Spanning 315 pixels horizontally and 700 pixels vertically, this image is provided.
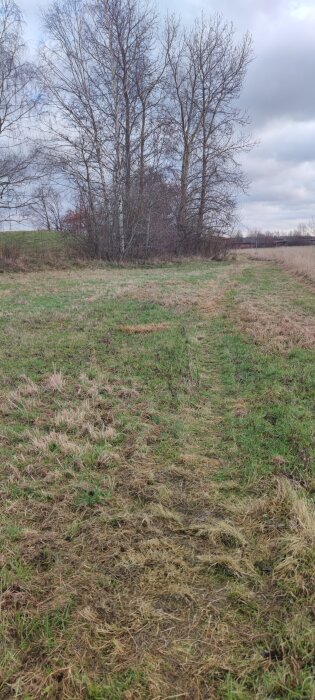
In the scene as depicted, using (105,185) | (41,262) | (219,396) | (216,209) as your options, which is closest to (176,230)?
(216,209)

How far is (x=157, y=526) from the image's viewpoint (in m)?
2.40

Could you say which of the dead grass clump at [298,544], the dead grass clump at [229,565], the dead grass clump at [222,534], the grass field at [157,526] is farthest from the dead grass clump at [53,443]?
the dead grass clump at [298,544]

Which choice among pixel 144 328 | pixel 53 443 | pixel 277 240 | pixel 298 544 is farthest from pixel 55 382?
pixel 277 240

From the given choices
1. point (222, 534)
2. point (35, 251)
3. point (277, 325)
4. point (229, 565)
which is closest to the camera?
point (229, 565)

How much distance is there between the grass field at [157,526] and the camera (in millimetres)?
A: 1634

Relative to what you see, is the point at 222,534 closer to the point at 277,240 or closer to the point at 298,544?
the point at 298,544

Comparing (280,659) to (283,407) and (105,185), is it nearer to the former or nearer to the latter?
(283,407)

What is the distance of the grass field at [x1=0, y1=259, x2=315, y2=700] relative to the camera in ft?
5.36

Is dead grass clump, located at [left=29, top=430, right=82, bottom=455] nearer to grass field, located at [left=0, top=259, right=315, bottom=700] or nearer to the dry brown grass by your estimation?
grass field, located at [left=0, top=259, right=315, bottom=700]

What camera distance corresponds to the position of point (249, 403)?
3.99 m

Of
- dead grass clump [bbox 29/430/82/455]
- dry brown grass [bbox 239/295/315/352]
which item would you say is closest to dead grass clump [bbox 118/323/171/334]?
dry brown grass [bbox 239/295/315/352]

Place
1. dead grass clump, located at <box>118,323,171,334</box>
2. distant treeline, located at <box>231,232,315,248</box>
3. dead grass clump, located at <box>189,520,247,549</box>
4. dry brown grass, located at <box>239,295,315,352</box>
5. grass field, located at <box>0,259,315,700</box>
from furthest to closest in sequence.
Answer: distant treeline, located at <box>231,232,315,248</box>
dead grass clump, located at <box>118,323,171,334</box>
dry brown grass, located at <box>239,295,315,352</box>
dead grass clump, located at <box>189,520,247,549</box>
grass field, located at <box>0,259,315,700</box>

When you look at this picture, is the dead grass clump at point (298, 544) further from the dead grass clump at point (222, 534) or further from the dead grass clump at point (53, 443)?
the dead grass clump at point (53, 443)

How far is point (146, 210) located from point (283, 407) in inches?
782
